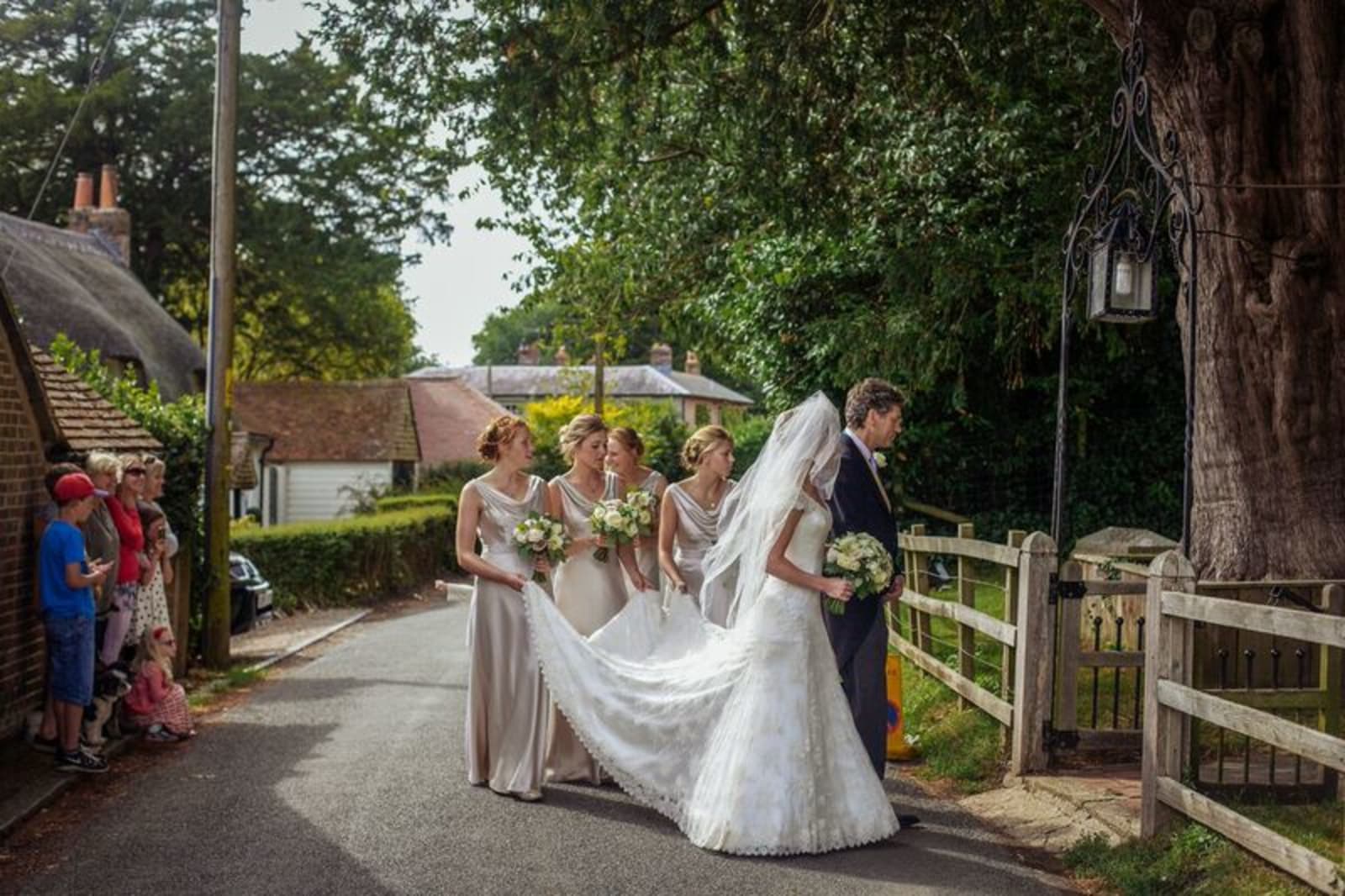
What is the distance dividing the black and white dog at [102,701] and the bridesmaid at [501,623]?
265 centimetres

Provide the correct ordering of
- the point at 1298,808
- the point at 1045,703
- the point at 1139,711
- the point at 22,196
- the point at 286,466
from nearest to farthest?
the point at 1298,808 → the point at 1045,703 → the point at 1139,711 → the point at 22,196 → the point at 286,466

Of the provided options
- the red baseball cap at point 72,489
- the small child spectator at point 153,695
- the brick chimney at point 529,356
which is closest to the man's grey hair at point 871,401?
the red baseball cap at point 72,489

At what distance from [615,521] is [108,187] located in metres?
40.5

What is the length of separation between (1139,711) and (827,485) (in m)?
3.05

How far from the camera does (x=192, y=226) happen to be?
48812 mm

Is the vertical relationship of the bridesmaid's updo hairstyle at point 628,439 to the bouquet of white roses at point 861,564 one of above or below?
above

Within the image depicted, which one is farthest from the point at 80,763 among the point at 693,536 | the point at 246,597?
the point at 246,597

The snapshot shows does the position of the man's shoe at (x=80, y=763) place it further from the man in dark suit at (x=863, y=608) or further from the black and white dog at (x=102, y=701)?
the man in dark suit at (x=863, y=608)

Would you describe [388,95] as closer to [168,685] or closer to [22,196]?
[168,685]

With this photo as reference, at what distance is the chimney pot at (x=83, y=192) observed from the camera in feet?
149

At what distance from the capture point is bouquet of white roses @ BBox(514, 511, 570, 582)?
958 centimetres

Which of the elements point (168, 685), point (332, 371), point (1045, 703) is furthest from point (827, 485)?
point (332, 371)

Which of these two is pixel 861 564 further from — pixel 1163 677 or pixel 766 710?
pixel 1163 677

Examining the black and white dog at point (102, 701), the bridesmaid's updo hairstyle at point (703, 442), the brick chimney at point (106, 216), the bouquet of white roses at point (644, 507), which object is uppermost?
the brick chimney at point (106, 216)
